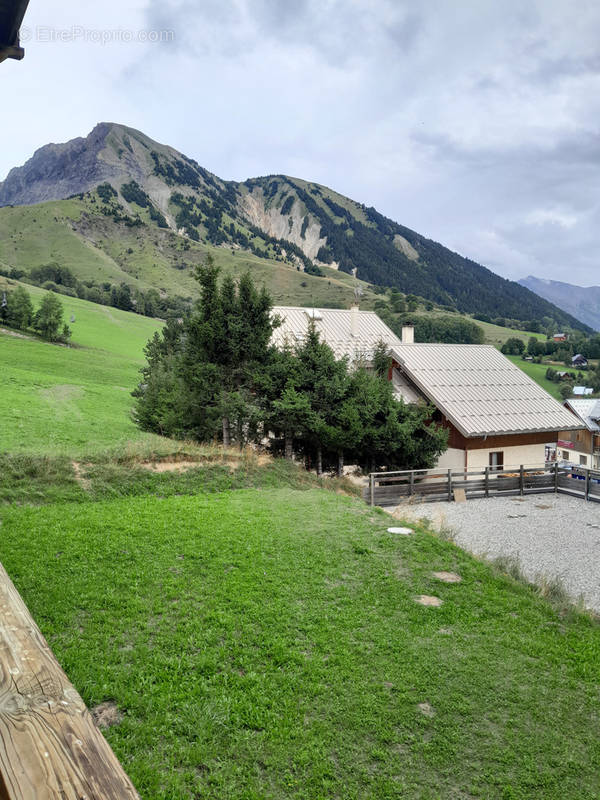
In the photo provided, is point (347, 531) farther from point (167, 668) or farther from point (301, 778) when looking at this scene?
point (301, 778)

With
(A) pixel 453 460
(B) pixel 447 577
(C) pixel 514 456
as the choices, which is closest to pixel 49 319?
(A) pixel 453 460

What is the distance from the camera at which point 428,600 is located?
834cm

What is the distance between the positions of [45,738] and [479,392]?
28.7 m

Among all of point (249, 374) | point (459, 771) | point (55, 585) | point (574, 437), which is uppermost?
point (249, 374)

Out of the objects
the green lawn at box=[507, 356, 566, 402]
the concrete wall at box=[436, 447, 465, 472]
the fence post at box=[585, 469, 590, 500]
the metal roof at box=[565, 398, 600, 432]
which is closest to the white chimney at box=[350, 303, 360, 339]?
the concrete wall at box=[436, 447, 465, 472]

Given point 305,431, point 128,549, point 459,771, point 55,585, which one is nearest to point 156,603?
point 55,585

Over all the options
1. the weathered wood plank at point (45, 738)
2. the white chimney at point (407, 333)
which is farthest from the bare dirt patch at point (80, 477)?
the white chimney at point (407, 333)

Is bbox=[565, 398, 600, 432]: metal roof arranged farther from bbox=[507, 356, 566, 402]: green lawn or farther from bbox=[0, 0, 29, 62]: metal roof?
bbox=[0, 0, 29, 62]: metal roof

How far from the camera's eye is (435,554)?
10.6 meters

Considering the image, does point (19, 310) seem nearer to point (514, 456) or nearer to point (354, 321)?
point (354, 321)

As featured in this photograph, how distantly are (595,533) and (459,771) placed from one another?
13.6m

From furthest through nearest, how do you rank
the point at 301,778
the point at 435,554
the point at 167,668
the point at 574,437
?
the point at 574,437, the point at 435,554, the point at 167,668, the point at 301,778

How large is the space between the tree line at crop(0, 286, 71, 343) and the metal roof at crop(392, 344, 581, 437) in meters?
48.0

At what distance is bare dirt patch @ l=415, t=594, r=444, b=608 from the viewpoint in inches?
322
